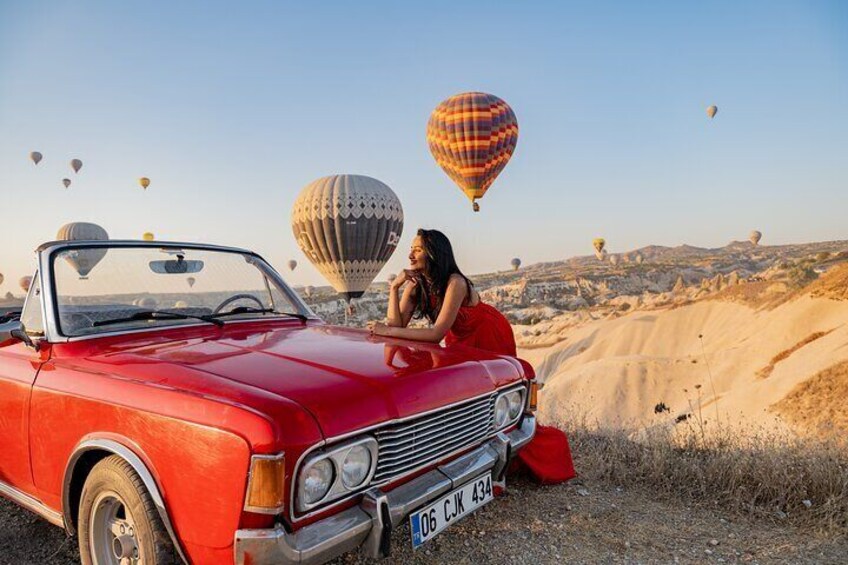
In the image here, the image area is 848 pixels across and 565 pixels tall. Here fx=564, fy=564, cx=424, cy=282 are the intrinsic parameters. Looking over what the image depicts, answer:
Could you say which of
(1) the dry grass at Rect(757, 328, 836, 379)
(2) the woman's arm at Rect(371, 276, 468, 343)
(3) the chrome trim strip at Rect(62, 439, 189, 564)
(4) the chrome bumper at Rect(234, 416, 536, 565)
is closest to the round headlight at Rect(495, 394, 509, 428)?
(4) the chrome bumper at Rect(234, 416, 536, 565)

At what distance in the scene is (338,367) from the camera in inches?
99.6

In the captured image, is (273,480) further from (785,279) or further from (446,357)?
(785,279)

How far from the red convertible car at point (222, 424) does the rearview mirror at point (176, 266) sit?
22 mm

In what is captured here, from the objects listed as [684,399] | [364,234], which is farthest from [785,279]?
[364,234]

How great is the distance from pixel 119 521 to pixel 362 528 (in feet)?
3.82

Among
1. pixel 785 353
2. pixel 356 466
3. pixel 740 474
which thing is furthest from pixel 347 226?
pixel 356 466

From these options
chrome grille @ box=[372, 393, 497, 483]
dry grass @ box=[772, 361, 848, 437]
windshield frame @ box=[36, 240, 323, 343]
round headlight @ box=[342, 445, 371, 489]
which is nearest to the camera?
round headlight @ box=[342, 445, 371, 489]

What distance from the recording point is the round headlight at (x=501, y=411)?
3.07m

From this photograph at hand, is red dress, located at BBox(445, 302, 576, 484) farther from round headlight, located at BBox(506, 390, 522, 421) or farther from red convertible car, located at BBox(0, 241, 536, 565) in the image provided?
red convertible car, located at BBox(0, 241, 536, 565)

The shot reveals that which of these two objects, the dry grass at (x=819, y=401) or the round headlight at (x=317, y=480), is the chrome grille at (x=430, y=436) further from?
the dry grass at (x=819, y=401)

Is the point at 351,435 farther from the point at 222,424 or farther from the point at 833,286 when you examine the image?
the point at 833,286

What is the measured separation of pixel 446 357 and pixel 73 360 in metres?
1.89

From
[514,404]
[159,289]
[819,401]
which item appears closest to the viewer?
[514,404]

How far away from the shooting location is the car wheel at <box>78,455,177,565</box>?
7.09ft
